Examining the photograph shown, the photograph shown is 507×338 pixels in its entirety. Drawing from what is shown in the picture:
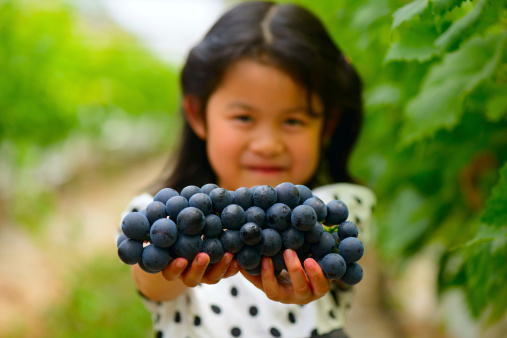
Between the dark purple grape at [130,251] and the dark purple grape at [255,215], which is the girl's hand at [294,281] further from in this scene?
the dark purple grape at [130,251]

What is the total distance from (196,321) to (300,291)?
1.56ft

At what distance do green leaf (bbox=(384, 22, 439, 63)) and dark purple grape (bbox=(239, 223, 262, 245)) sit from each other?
48cm

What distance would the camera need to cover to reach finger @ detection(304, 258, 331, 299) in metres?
0.72

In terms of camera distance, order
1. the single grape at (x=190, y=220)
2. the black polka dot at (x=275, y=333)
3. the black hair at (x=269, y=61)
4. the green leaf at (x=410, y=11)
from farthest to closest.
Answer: the black hair at (x=269, y=61) → the black polka dot at (x=275, y=333) → the green leaf at (x=410, y=11) → the single grape at (x=190, y=220)

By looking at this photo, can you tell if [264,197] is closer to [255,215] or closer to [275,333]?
[255,215]

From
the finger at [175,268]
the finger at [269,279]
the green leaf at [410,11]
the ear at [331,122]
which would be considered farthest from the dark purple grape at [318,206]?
the ear at [331,122]

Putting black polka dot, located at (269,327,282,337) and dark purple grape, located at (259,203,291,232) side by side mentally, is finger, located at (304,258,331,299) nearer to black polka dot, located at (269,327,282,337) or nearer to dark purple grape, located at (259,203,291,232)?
dark purple grape, located at (259,203,291,232)

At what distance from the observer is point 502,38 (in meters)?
0.93

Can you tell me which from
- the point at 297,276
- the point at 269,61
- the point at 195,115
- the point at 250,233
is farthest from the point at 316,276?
the point at 195,115

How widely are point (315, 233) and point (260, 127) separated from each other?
538mm

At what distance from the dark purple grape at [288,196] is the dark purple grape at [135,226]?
202 millimetres

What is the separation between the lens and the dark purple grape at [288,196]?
728 mm

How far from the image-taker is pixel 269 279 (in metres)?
0.75

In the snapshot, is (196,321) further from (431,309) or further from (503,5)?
(431,309)
